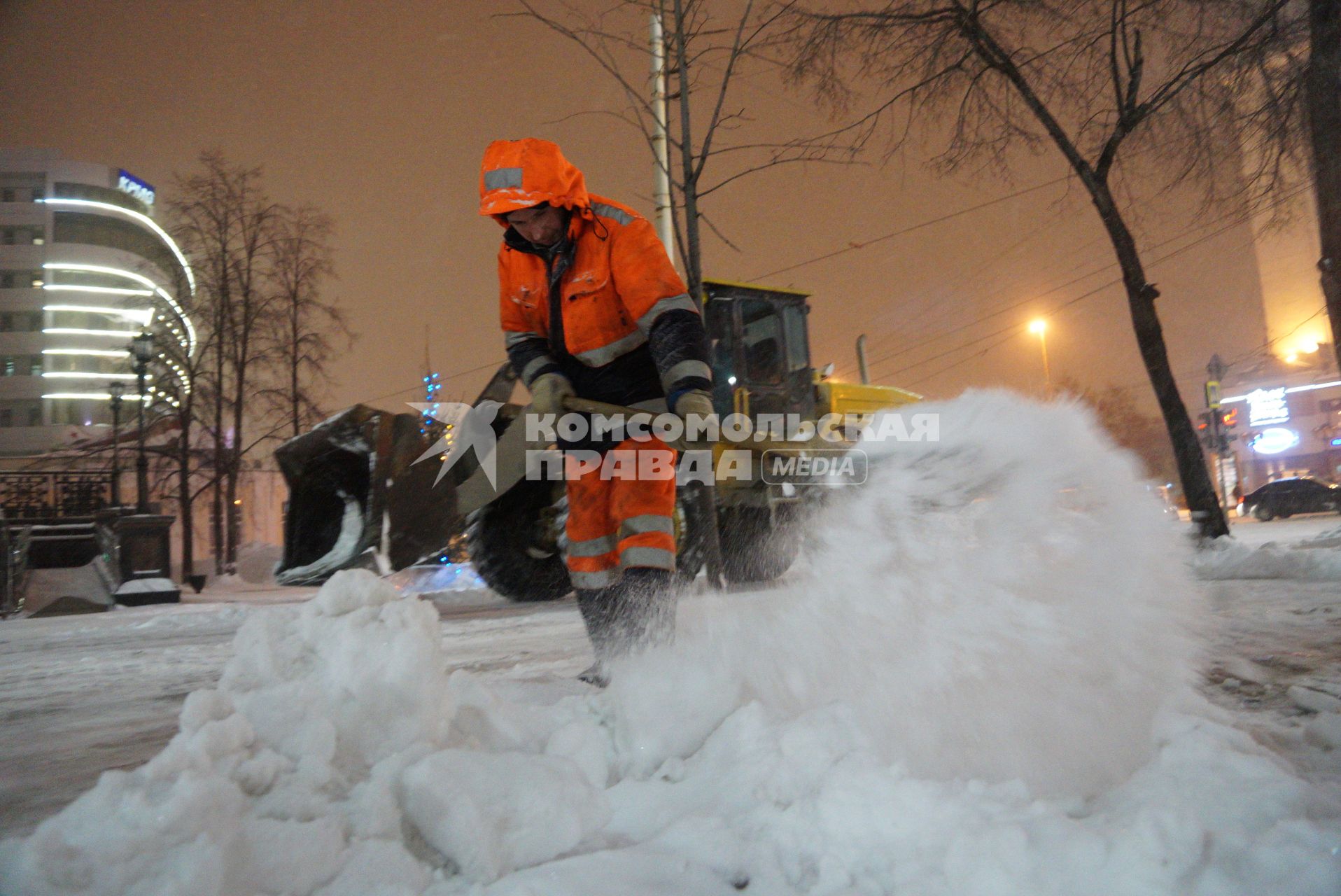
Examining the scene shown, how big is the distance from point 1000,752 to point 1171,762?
1.14 feet

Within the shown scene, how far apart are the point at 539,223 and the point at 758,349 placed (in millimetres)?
5273

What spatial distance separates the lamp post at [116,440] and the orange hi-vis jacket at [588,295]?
16.0 m

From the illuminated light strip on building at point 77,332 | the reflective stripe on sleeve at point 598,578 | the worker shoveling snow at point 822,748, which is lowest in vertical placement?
the worker shoveling snow at point 822,748

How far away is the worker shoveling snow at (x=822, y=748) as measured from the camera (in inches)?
54.3

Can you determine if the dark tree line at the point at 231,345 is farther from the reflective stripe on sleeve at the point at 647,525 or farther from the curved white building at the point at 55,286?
the curved white building at the point at 55,286

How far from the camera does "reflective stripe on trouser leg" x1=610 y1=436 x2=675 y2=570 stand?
109 inches

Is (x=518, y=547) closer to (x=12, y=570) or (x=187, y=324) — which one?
(x=12, y=570)

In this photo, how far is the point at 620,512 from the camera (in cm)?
292

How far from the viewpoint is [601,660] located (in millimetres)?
2924

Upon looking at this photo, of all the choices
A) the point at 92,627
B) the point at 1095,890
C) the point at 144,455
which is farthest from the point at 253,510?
the point at 1095,890

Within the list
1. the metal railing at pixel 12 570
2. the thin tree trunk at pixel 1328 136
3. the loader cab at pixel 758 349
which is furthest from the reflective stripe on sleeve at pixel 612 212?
the metal railing at pixel 12 570

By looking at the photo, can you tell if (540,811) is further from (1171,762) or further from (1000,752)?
(1171,762)

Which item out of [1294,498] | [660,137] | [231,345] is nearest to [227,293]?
[231,345]

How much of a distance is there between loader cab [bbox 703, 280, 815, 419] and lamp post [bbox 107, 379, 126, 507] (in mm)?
13518
